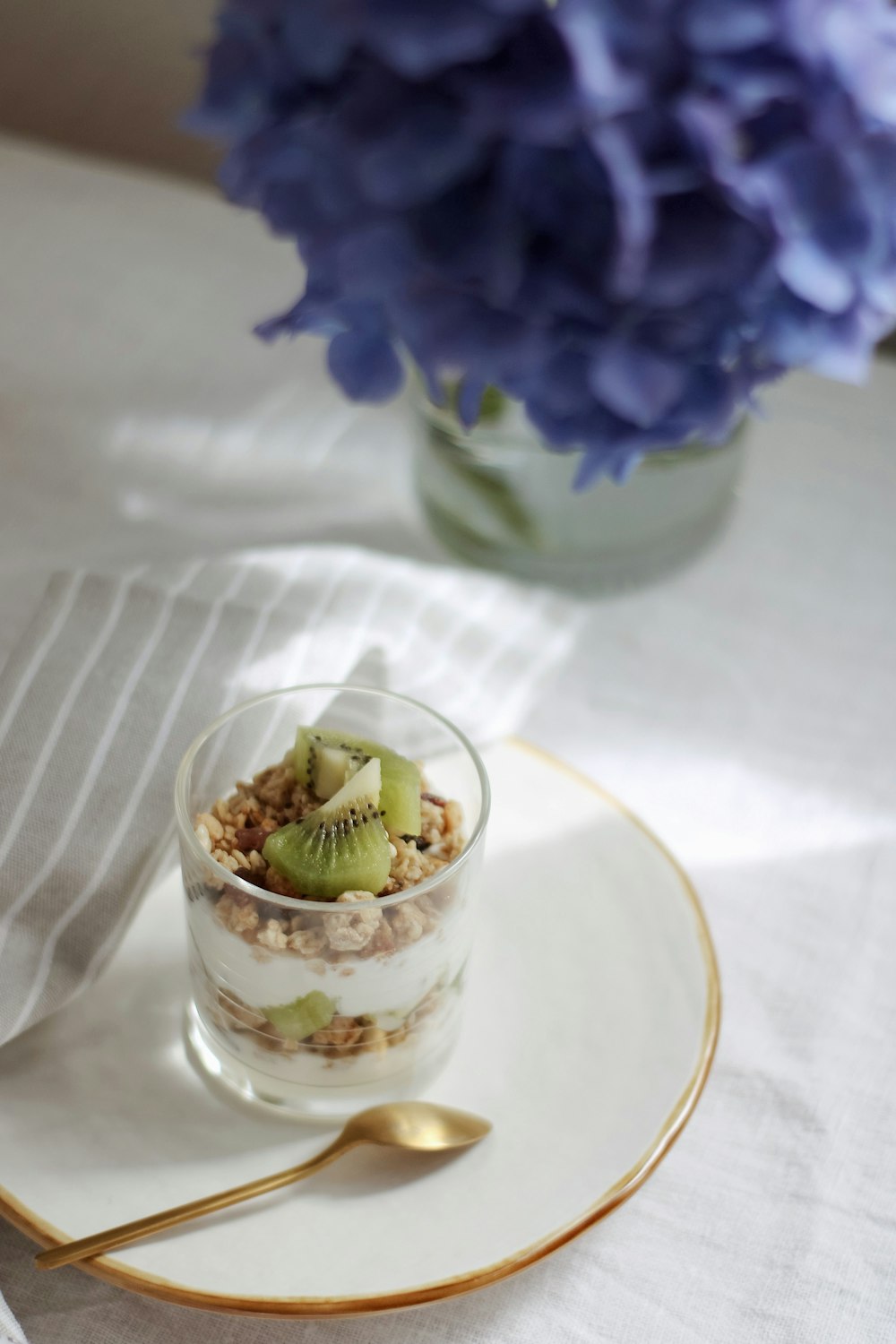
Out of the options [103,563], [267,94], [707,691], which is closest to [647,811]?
[707,691]

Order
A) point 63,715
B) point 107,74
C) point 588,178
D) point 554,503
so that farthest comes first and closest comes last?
point 107,74, point 554,503, point 63,715, point 588,178

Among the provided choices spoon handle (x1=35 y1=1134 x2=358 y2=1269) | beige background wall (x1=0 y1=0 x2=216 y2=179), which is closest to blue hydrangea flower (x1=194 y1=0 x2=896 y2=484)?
spoon handle (x1=35 y1=1134 x2=358 y2=1269)

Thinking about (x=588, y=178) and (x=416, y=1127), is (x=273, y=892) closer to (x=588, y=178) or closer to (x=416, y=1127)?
(x=416, y=1127)

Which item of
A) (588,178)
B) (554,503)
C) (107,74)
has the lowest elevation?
(107,74)

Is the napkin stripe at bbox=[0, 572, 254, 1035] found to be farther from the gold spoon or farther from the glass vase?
the glass vase

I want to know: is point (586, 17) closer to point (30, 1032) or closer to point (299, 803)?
point (299, 803)

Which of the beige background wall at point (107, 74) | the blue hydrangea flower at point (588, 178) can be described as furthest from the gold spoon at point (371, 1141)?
the beige background wall at point (107, 74)

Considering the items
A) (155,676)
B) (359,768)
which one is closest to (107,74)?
(155,676)
